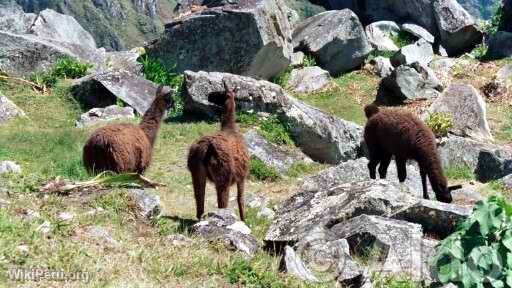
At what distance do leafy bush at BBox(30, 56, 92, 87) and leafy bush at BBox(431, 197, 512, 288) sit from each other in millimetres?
15933

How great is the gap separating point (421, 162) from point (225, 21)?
9.60m

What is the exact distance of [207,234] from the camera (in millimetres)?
7945

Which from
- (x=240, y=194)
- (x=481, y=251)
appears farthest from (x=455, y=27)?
(x=481, y=251)

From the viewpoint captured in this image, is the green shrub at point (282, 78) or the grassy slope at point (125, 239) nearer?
the grassy slope at point (125, 239)

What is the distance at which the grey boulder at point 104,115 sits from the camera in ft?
58.6

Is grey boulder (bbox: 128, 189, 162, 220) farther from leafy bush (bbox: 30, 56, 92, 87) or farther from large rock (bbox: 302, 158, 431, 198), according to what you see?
leafy bush (bbox: 30, 56, 92, 87)

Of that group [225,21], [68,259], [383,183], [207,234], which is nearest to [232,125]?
[383,183]

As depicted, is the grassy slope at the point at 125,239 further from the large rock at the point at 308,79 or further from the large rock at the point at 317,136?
the large rock at the point at 308,79

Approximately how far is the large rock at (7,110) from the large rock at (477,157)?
10.0 metres

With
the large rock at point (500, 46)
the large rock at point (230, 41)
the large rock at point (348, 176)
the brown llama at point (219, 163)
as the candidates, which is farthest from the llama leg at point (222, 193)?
the large rock at point (500, 46)

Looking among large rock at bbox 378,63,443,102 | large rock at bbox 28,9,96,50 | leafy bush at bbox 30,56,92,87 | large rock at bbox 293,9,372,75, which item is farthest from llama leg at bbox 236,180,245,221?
large rock at bbox 28,9,96,50

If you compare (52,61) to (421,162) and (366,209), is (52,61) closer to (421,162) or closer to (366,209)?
(421,162)

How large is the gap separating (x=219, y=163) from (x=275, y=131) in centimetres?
664

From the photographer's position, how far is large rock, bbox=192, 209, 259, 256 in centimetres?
767
